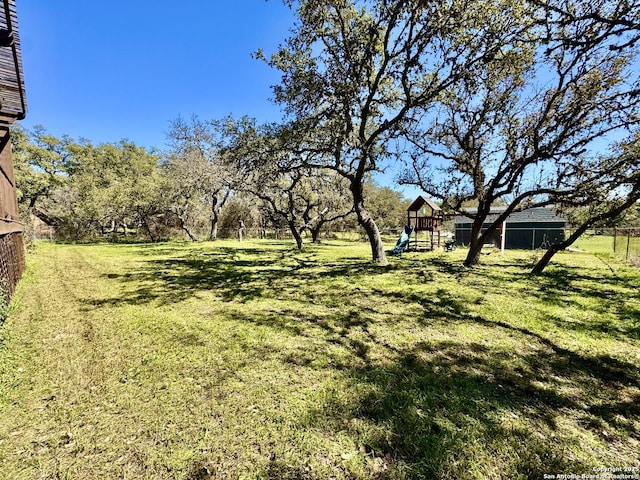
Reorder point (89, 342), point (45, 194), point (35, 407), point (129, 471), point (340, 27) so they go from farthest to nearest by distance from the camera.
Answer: point (45, 194) → point (340, 27) → point (89, 342) → point (35, 407) → point (129, 471)

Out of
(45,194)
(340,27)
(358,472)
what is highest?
(340,27)

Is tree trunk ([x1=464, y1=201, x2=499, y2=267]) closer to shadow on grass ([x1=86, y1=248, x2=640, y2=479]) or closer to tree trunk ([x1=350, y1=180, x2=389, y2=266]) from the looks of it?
tree trunk ([x1=350, y1=180, x2=389, y2=266])

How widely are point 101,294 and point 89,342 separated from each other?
8.61 feet

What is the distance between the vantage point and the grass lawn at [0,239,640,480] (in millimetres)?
1771

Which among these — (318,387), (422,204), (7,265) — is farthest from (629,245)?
(7,265)

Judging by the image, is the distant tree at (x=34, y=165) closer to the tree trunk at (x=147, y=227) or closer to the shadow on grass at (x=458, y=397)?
the tree trunk at (x=147, y=227)

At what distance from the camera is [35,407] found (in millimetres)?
2252

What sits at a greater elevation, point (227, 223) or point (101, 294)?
point (227, 223)

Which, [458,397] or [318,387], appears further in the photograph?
[318,387]

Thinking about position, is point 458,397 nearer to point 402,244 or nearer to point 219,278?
point 219,278

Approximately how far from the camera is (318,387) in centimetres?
253

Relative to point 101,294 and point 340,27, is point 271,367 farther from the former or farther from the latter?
point 340,27

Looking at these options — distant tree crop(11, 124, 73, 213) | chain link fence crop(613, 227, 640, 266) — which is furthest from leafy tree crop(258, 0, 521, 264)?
distant tree crop(11, 124, 73, 213)

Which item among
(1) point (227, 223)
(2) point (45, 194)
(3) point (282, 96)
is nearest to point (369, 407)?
(3) point (282, 96)
